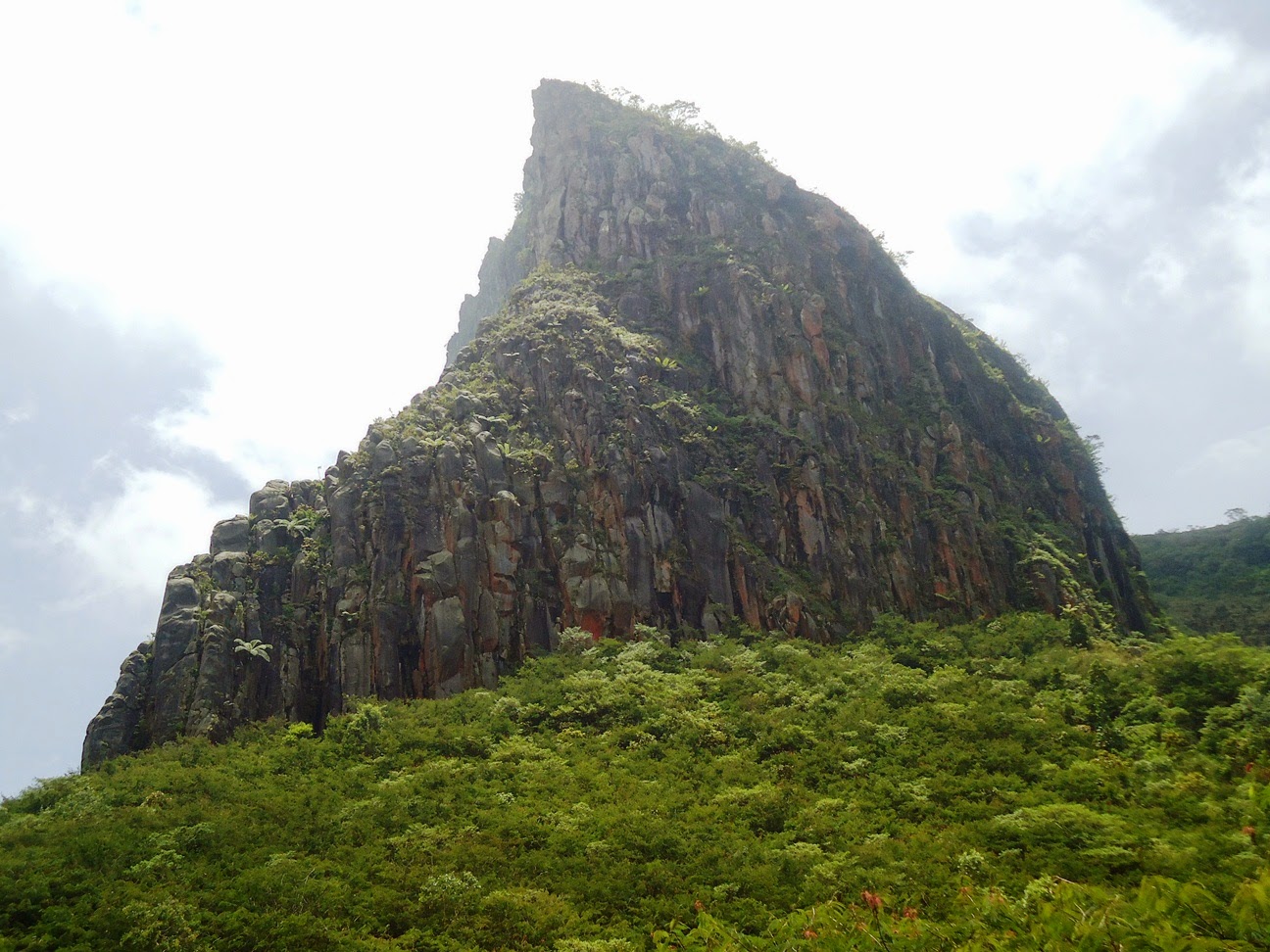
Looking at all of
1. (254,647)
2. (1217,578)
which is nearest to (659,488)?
(254,647)

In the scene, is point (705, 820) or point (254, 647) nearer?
point (705, 820)

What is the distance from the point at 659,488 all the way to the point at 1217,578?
151 feet

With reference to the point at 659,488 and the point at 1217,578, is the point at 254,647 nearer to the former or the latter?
the point at 659,488

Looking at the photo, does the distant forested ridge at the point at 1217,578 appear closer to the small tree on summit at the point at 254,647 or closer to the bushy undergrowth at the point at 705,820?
the bushy undergrowth at the point at 705,820

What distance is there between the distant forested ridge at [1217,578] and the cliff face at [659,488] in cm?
510

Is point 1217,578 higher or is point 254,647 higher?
point 254,647

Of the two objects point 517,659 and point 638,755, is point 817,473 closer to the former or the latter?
point 517,659

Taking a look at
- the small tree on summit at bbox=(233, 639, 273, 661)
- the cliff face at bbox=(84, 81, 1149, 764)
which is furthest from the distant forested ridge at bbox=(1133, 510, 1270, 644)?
the small tree on summit at bbox=(233, 639, 273, 661)

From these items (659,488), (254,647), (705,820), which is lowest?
(705,820)

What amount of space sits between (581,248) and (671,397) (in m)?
20.8

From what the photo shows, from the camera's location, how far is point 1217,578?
195 ft

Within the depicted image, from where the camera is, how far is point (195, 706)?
31.1m

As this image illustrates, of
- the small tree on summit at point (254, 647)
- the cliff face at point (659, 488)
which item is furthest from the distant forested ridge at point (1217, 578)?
the small tree on summit at point (254, 647)

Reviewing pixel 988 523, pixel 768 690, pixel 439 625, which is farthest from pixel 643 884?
pixel 988 523
